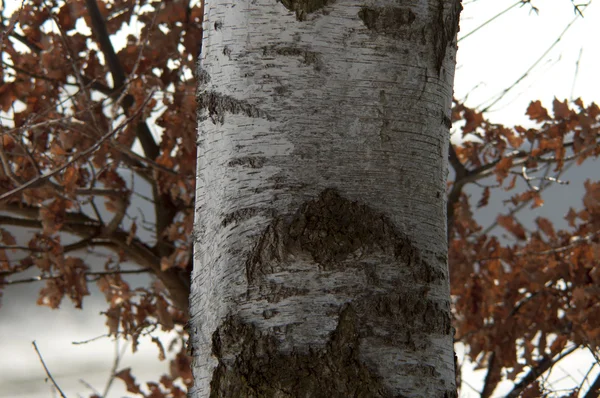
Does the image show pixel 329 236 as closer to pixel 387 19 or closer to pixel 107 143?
pixel 387 19

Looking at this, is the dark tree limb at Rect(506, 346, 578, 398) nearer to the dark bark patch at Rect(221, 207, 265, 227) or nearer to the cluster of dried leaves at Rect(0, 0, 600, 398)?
the cluster of dried leaves at Rect(0, 0, 600, 398)

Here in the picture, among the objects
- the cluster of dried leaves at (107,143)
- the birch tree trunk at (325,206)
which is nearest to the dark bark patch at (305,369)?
the birch tree trunk at (325,206)

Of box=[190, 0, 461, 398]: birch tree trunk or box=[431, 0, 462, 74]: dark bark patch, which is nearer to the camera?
box=[190, 0, 461, 398]: birch tree trunk

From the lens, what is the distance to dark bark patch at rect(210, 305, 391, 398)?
70 centimetres

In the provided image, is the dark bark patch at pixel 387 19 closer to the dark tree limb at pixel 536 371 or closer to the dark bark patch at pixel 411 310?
the dark bark patch at pixel 411 310

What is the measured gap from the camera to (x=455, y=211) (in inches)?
99.5

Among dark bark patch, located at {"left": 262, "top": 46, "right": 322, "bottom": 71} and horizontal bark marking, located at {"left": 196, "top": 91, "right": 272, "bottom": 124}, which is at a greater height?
dark bark patch, located at {"left": 262, "top": 46, "right": 322, "bottom": 71}

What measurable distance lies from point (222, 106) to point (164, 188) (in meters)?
1.64

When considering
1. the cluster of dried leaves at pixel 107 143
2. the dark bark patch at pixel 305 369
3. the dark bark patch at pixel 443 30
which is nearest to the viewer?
the dark bark patch at pixel 305 369

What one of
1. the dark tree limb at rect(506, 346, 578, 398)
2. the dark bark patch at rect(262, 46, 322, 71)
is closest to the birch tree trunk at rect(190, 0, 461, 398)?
the dark bark patch at rect(262, 46, 322, 71)

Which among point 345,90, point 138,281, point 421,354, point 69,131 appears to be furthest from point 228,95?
point 138,281

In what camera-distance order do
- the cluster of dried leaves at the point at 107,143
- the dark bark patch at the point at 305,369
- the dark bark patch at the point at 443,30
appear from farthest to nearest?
the cluster of dried leaves at the point at 107,143
the dark bark patch at the point at 443,30
the dark bark patch at the point at 305,369

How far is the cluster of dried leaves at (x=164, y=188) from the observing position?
2.27m

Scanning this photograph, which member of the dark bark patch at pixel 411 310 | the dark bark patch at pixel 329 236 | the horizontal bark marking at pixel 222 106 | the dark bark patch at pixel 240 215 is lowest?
the dark bark patch at pixel 411 310
